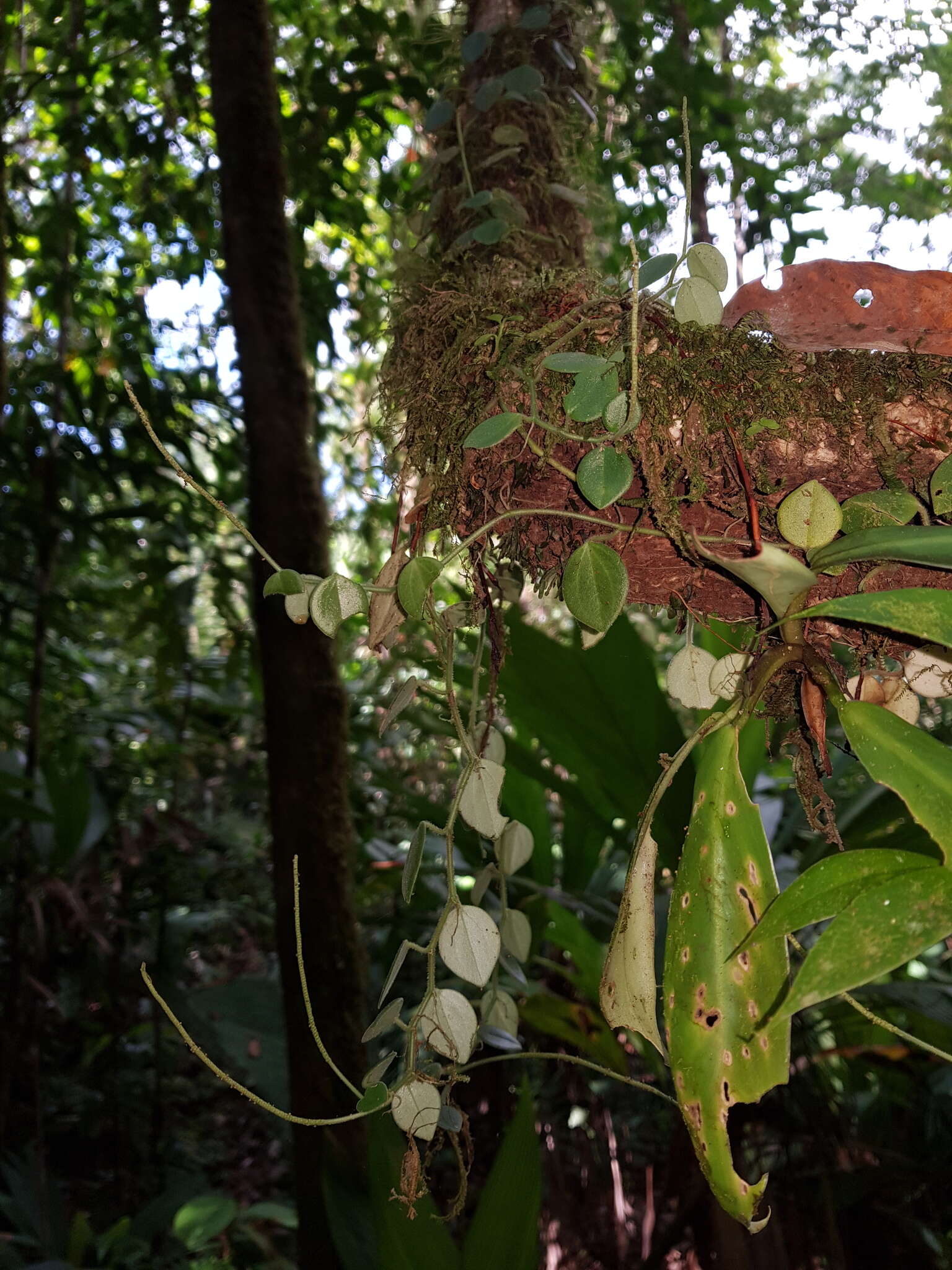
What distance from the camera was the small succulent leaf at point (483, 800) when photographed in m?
0.56

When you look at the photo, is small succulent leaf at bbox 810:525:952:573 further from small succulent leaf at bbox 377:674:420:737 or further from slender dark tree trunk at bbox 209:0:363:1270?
slender dark tree trunk at bbox 209:0:363:1270

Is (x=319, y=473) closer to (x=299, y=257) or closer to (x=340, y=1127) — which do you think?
(x=340, y=1127)

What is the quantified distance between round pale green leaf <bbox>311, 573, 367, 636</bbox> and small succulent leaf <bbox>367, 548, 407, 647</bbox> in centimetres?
2

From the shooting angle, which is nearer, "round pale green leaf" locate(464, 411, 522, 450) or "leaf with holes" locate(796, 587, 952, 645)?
"leaf with holes" locate(796, 587, 952, 645)

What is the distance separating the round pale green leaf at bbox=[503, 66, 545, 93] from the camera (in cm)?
74

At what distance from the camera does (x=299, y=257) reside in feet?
6.57

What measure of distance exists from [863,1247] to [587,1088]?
1.88ft

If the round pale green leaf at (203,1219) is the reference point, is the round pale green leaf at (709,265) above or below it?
above

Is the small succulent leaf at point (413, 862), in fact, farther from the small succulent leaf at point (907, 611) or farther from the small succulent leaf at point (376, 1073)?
the small succulent leaf at point (907, 611)

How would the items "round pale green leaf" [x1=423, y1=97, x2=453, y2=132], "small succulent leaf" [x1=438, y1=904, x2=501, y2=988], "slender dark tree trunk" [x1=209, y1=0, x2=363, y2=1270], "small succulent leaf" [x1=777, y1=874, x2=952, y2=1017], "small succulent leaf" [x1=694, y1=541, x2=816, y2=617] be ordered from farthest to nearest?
"slender dark tree trunk" [x1=209, y1=0, x2=363, y2=1270] < "round pale green leaf" [x1=423, y1=97, x2=453, y2=132] < "small succulent leaf" [x1=438, y1=904, x2=501, y2=988] < "small succulent leaf" [x1=694, y1=541, x2=816, y2=617] < "small succulent leaf" [x1=777, y1=874, x2=952, y2=1017]

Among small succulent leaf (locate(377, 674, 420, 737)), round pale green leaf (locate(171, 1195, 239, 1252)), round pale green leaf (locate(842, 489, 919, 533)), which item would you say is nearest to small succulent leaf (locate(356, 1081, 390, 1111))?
small succulent leaf (locate(377, 674, 420, 737))

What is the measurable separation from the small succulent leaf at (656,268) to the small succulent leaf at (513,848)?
392 millimetres

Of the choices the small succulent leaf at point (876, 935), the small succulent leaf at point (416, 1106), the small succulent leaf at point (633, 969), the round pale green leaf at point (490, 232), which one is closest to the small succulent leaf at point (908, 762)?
the small succulent leaf at point (876, 935)

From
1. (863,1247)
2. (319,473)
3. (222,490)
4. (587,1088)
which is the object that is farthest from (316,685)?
(863,1247)
